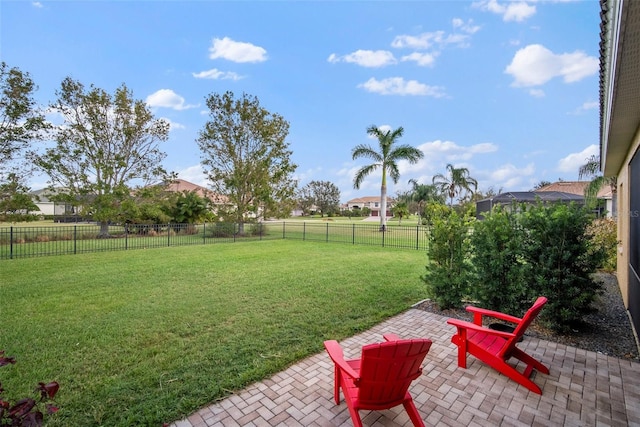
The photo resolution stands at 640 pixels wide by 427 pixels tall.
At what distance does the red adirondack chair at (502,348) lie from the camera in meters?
2.79

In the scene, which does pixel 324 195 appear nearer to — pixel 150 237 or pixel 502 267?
pixel 150 237

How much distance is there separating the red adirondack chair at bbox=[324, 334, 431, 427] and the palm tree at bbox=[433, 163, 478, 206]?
33.1m

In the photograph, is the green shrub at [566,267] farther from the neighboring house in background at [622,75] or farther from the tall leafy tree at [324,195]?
the tall leafy tree at [324,195]

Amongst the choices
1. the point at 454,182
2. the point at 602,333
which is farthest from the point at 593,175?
the point at 454,182

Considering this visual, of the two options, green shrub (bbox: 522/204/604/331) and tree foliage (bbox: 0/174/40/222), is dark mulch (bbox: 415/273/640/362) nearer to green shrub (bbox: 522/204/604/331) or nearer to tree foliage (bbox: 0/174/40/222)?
green shrub (bbox: 522/204/604/331)

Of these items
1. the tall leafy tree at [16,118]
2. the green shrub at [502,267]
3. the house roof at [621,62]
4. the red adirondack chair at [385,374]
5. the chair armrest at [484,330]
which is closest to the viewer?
the house roof at [621,62]

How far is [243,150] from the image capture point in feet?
67.5

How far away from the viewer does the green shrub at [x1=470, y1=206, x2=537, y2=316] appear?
166 inches

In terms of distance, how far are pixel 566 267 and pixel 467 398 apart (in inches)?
98.0

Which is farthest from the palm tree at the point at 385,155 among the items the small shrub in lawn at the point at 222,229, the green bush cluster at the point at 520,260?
the green bush cluster at the point at 520,260

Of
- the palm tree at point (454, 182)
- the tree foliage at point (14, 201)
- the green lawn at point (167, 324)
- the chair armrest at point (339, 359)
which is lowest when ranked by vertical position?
the green lawn at point (167, 324)

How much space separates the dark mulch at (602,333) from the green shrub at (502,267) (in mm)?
445

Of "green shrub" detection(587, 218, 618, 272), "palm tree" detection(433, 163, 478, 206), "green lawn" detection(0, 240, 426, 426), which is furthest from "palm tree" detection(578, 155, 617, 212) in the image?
"palm tree" detection(433, 163, 478, 206)

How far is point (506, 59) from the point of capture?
966 cm
